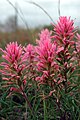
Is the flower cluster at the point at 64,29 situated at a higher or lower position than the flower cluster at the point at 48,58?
higher

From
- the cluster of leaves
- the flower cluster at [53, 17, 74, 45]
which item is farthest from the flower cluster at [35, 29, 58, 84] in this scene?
the flower cluster at [53, 17, 74, 45]

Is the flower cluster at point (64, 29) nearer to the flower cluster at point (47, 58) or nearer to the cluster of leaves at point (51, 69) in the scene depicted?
the cluster of leaves at point (51, 69)

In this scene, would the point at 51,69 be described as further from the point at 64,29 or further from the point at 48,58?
the point at 64,29

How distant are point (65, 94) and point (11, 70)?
344mm

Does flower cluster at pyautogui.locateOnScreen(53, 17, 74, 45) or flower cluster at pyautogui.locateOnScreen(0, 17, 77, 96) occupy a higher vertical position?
flower cluster at pyautogui.locateOnScreen(53, 17, 74, 45)

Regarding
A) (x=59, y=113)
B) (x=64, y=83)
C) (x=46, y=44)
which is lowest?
(x=59, y=113)

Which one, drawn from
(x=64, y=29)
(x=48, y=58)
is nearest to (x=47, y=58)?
(x=48, y=58)

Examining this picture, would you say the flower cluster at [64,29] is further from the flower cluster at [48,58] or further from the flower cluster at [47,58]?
the flower cluster at [47,58]

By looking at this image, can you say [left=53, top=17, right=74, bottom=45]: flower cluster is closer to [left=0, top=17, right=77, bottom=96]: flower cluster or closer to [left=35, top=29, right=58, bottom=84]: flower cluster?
[left=0, top=17, right=77, bottom=96]: flower cluster

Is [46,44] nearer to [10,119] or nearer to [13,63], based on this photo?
[13,63]

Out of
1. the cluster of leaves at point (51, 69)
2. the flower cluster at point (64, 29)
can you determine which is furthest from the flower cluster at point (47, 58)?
the flower cluster at point (64, 29)

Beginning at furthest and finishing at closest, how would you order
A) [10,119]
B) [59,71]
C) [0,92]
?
1. [0,92]
2. [10,119]
3. [59,71]

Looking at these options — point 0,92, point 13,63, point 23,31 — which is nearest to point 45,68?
point 13,63

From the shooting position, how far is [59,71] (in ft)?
6.33
